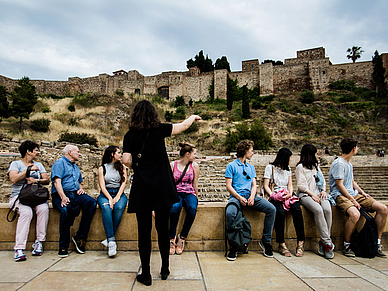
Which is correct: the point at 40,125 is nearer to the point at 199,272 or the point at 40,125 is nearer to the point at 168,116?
the point at 168,116

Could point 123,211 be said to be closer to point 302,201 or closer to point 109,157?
point 109,157

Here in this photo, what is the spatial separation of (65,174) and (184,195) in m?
1.65

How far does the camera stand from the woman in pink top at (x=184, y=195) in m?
3.22

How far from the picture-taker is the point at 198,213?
135 inches

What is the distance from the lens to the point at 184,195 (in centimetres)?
346

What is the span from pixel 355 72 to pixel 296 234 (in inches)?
1764

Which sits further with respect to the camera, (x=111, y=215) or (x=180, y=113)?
(x=180, y=113)

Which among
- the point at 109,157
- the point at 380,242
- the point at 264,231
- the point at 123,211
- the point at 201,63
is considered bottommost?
the point at 380,242

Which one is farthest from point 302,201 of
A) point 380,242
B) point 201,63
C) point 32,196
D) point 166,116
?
point 201,63

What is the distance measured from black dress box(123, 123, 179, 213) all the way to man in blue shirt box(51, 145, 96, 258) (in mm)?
1243

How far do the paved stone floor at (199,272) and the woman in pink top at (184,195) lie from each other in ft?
0.67

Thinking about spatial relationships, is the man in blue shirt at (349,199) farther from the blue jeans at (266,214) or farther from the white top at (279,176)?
the blue jeans at (266,214)

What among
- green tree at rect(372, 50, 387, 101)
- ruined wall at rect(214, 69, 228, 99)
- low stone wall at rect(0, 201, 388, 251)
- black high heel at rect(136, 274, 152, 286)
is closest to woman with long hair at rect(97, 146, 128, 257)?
low stone wall at rect(0, 201, 388, 251)

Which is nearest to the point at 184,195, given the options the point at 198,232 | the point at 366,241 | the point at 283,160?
the point at 198,232
